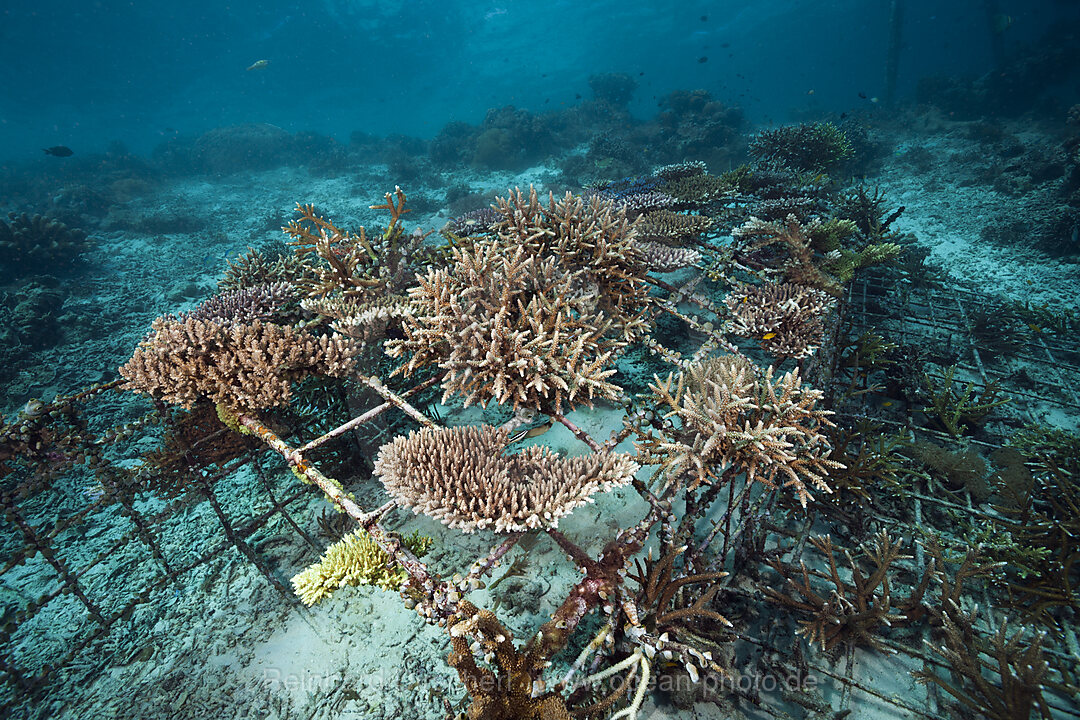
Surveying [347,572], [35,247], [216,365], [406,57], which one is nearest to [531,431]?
[347,572]

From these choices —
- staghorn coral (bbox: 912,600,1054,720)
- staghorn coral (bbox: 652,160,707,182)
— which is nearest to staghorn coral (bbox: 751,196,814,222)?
staghorn coral (bbox: 652,160,707,182)

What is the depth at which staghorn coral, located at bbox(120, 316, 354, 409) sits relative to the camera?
125 inches

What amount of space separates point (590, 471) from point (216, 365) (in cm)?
301

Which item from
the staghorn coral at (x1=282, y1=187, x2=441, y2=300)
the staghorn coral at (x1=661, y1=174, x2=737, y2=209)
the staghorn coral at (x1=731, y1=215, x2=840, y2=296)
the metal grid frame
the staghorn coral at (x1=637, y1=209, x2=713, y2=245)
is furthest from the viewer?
the staghorn coral at (x1=661, y1=174, x2=737, y2=209)

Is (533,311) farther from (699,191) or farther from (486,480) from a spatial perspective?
(699,191)

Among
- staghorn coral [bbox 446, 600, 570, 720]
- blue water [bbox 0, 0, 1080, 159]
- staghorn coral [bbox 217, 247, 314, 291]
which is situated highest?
blue water [bbox 0, 0, 1080, 159]

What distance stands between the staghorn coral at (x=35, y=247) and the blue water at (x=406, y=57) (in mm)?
49514

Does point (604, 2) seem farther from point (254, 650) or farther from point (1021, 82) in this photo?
point (254, 650)

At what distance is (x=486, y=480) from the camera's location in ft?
7.91

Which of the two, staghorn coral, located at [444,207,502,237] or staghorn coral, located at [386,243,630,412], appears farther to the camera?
staghorn coral, located at [444,207,502,237]

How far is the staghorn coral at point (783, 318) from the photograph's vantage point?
157 inches

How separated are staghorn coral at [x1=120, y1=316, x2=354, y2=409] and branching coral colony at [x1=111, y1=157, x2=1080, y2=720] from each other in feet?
0.06

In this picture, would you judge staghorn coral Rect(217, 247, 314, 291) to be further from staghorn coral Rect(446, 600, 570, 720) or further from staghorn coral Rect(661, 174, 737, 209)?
staghorn coral Rect(661, 174, 737, 209)

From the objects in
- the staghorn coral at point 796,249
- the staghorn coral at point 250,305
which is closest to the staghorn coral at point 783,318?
the staghorn coral at point 796,249
